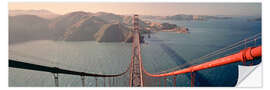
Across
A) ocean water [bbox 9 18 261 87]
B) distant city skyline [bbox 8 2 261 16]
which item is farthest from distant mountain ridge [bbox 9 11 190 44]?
distant city skyline [bbox 8 2 261 16]

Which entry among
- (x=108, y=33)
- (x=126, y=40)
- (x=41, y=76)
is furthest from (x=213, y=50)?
(x=41, y=76)

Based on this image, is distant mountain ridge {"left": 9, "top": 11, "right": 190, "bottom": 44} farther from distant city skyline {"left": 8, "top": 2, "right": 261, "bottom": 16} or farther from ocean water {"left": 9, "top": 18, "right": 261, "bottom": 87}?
distant city skyline {"left": 8, "top": 2, "right": 261, "bottom": 16}

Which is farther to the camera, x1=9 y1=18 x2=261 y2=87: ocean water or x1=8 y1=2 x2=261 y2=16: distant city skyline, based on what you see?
x1=9 y1=18 x2=261 y2=87: ocean water

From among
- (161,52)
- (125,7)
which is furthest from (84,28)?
(125,7)

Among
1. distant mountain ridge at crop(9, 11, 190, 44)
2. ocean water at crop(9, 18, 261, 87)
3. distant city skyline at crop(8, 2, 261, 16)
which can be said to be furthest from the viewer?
distant mountain ridge at crop(9, 11, 190, 44)

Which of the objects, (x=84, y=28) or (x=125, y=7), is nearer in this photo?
(x=125, y=7)

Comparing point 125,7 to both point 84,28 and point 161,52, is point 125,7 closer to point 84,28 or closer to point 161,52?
point 161,52

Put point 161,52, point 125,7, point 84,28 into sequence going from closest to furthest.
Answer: point 125,7 → point 161,52 → point 84,28

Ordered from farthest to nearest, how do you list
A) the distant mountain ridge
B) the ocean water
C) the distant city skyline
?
1. the distant mountain ridge
2. the ocean water
3. the distant city skyline
